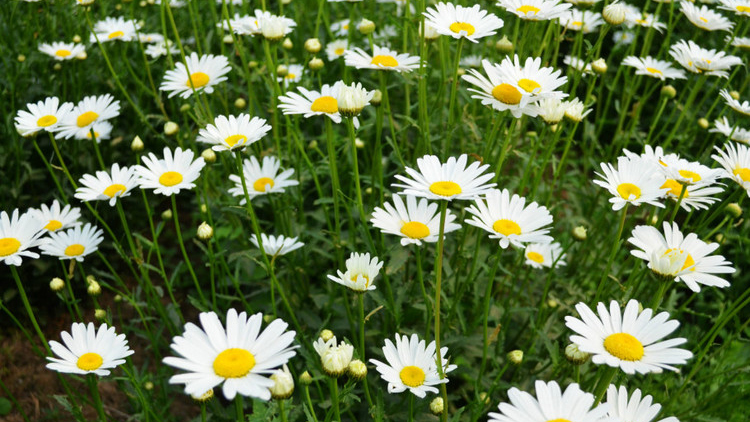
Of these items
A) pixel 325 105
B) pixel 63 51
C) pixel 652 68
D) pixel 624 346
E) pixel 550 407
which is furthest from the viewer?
pixel 63 51

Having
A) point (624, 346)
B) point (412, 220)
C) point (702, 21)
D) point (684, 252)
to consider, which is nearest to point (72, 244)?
point (412, 220)

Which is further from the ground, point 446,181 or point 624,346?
point 446,181

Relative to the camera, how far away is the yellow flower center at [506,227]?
2008mm

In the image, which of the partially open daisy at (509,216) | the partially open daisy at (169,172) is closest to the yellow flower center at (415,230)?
the partially open daisy at (509,216)

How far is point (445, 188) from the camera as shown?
73.3 inches

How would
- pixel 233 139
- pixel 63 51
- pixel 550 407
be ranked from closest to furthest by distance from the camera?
pixel 550 407 < pixel 233 139 < pixel 63 51

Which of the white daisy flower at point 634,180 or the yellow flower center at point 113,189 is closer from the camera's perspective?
the white daisy flower at point 634,180

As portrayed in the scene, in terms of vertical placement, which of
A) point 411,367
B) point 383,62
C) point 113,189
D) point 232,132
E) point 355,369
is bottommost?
point 411,367

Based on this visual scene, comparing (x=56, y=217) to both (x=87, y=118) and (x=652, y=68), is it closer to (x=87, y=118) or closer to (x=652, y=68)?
(x=87, y=118)

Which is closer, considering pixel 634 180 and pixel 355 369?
pixel 355 369

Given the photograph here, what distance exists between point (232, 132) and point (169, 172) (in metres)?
0.37

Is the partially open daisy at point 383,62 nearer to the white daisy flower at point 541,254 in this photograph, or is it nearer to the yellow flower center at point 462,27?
the yellow flower center at point 462,27

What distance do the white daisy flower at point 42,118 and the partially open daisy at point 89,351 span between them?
1100 mm

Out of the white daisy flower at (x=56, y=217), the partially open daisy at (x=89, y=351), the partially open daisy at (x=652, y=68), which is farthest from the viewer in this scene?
the partially open daisy at (x=652, y=68)
